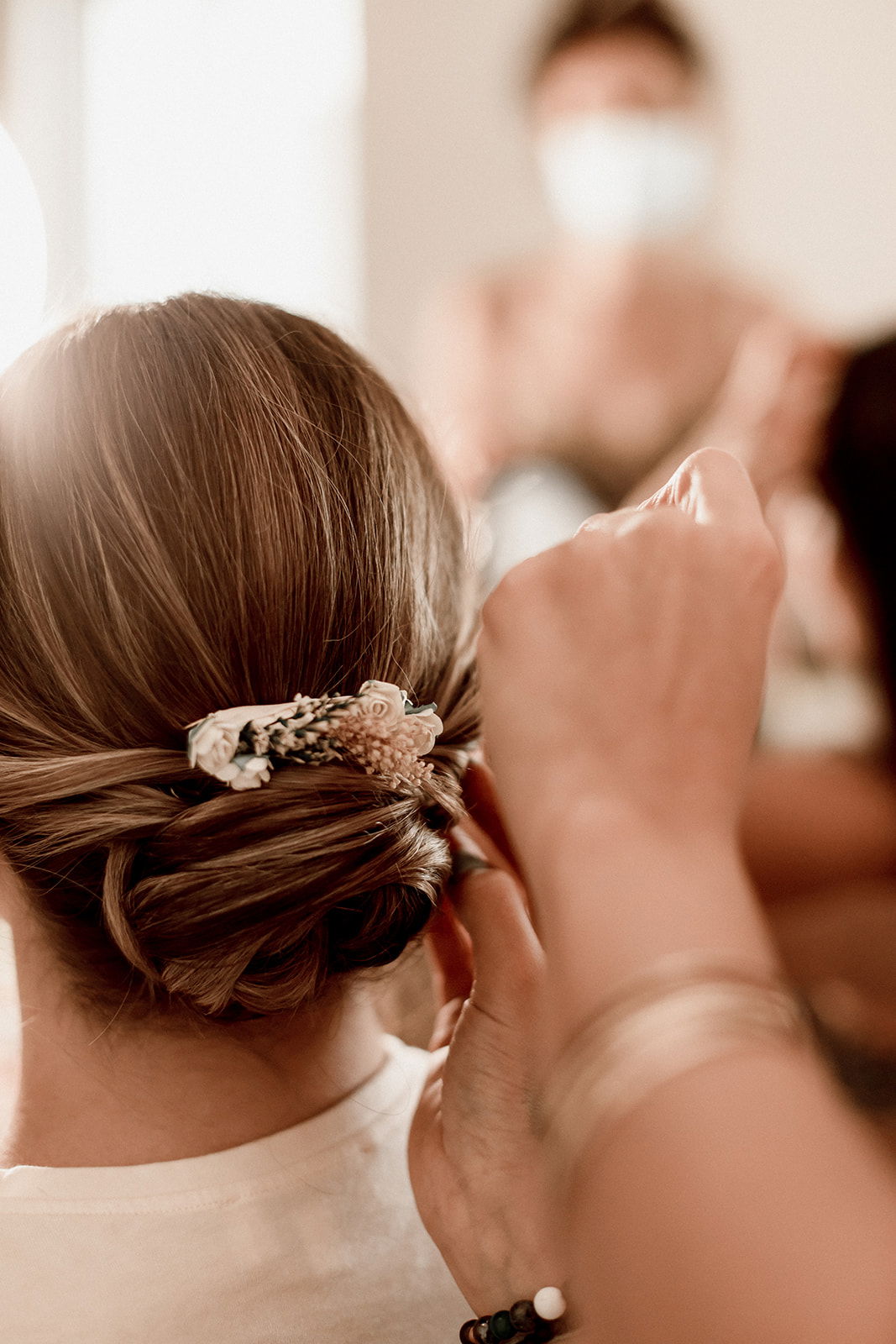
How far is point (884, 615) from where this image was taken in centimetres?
137

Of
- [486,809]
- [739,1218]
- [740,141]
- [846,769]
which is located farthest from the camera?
[740,141]

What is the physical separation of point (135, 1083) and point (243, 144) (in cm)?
269

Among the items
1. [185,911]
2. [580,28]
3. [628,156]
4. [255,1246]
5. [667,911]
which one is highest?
[580,28]

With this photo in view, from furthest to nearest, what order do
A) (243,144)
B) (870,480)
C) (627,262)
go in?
(243,144) → (627,262) → (870,480)

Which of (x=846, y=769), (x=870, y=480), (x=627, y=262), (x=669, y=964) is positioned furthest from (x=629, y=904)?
(x=627, y=262)

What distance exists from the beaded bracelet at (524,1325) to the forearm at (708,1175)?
9.2 inches

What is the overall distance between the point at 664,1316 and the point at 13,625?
0.46 m

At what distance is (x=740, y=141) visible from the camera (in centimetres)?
265

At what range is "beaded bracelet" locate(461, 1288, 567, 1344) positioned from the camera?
654 mm

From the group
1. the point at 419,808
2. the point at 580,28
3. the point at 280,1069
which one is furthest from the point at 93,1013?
the point at 580,28

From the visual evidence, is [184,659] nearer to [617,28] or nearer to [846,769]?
[846,769]

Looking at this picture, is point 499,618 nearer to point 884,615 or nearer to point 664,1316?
point 664,1316

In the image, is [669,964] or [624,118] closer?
[669,964]

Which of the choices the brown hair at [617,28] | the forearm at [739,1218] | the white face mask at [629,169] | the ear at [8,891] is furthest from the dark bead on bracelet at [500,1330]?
the brown hair at [617,28]
